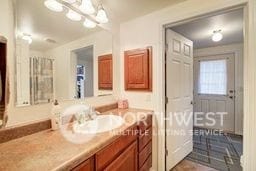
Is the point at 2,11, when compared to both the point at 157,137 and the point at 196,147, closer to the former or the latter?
the point at 157,137

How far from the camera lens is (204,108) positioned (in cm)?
430

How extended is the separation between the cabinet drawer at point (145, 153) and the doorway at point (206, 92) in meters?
0.32

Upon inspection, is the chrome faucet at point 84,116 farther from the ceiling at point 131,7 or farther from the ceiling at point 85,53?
the ceiling at point 131,7

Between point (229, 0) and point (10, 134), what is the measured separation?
2.11 metres

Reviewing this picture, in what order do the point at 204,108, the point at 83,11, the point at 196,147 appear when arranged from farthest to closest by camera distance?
the point at 204,108 → the point at 196,147 → the point at 83,11

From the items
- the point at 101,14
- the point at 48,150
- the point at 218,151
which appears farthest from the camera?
the point at 218,151

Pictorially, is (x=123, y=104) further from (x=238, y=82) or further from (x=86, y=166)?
(x=238, y=82)

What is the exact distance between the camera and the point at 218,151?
2.81m

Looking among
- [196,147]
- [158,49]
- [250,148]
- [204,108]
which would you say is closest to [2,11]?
[158,49]

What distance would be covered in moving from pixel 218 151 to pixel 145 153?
1652mm

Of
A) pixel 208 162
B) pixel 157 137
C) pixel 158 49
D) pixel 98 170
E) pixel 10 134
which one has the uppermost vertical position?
pixel 158 49

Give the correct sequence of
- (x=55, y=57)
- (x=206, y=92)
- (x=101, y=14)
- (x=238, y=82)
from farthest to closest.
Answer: (x=206, y=92) → (x=238, y=82) → (x=101, y=14) → (x=55, y=57)

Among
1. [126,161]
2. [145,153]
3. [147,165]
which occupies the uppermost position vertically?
[126,161]

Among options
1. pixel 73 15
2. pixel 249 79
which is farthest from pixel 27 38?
pixel 249 79
